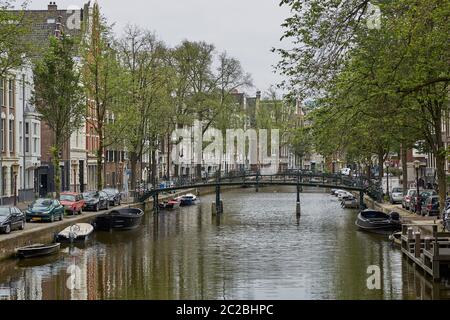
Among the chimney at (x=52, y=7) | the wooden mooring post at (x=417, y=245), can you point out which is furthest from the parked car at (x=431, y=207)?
the chimney at (x=52, y=7)

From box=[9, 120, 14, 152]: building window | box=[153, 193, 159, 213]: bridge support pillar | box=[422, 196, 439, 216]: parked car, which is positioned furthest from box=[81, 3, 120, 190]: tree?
box=[422, 196, 439, 216]: parked car

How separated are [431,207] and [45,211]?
2347 cm

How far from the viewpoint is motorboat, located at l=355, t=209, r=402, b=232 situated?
45906 millimetres

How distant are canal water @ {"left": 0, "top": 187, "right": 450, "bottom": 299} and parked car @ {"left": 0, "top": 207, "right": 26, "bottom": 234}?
2.74 metres

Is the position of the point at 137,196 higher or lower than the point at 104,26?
lower

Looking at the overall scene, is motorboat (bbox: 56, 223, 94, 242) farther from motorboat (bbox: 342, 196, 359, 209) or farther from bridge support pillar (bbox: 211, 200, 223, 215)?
motorboat (bbox: 342, 196, 359, 209)

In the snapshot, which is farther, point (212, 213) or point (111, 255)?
point (212, 213)

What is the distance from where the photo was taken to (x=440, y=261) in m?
26.8

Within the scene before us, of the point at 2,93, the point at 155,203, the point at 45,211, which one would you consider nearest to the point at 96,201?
the point at 45,211

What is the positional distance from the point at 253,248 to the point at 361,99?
14.6 metres
